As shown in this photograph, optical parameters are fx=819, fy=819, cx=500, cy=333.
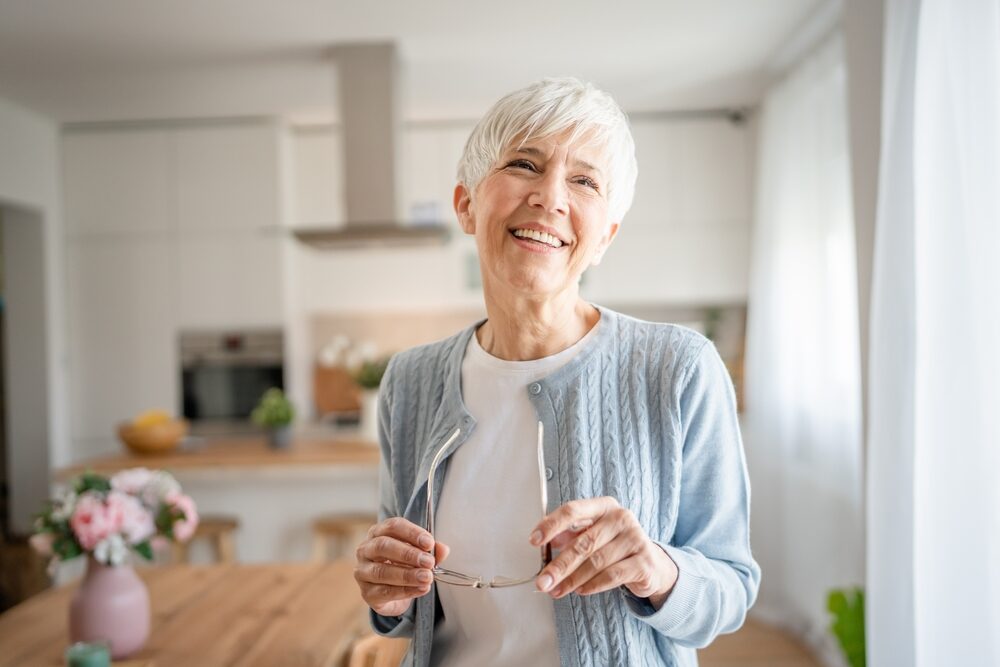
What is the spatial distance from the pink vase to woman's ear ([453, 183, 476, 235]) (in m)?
1.19

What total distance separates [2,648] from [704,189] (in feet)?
13.4

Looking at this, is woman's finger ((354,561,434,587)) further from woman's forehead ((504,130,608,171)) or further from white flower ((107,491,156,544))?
white flower ((107,491,156,544))

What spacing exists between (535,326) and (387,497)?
34 cm

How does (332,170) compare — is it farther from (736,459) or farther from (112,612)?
(736,459)

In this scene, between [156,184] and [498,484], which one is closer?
[498,484]

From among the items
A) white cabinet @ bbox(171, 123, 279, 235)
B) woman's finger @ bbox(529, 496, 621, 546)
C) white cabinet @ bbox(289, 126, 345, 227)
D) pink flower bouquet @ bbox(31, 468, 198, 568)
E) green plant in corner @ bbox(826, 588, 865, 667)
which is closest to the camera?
woman's finger @ bbox(529, 496, 621, 546)

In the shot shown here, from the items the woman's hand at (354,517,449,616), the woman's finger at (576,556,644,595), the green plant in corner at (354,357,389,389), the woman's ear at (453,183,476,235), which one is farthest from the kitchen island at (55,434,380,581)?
the woman's finger at (576,556,644,595)

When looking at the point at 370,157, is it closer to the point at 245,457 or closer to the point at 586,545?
the point at 245,457

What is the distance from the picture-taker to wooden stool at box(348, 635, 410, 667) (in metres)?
1.52

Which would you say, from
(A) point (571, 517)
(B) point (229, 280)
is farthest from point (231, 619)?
(B) point (229, 280)

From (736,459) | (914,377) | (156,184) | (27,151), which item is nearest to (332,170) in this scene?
(156,184)

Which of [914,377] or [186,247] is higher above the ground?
[186,247]

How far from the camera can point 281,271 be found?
15.6 feet

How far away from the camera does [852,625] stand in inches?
104
